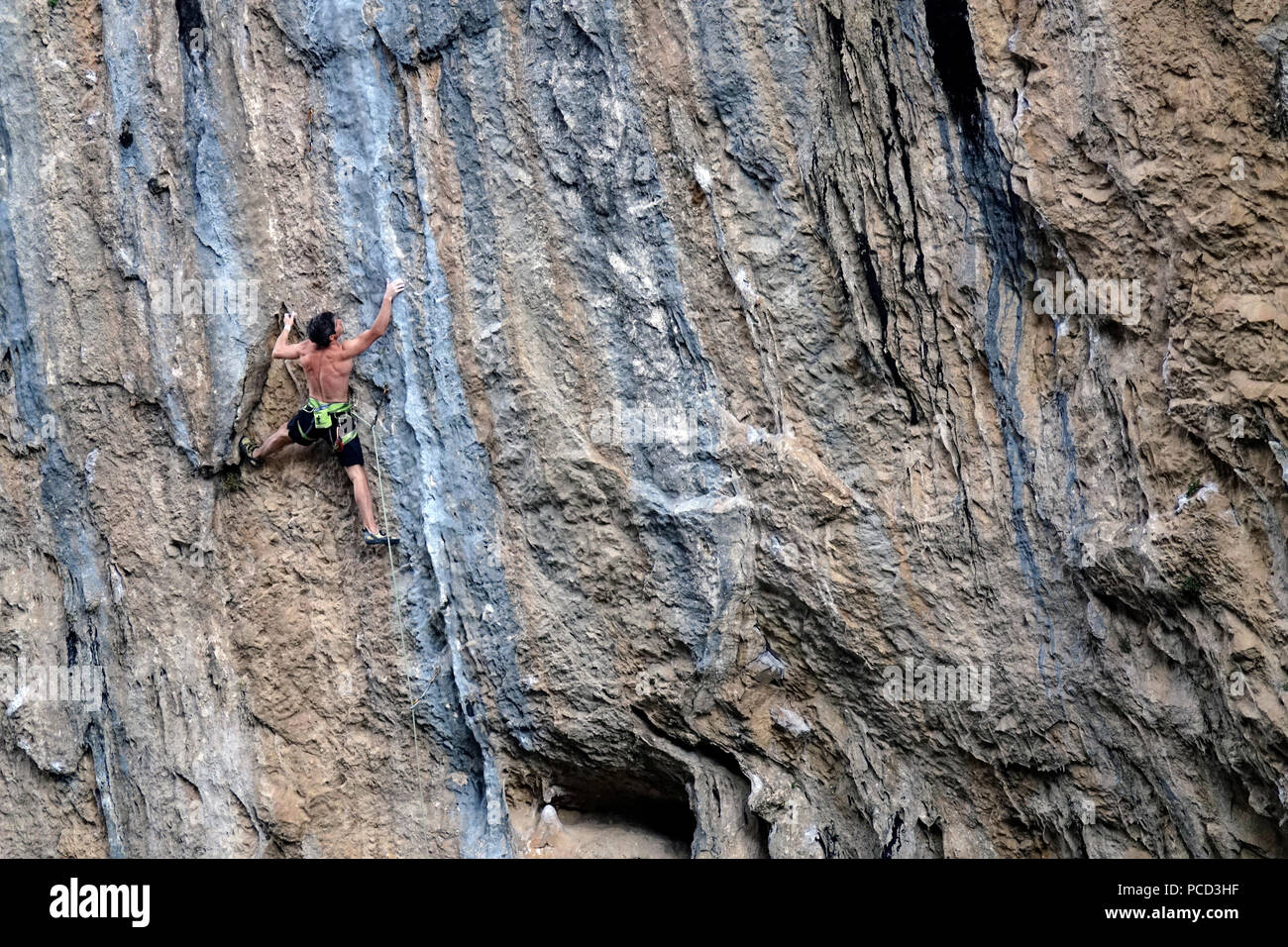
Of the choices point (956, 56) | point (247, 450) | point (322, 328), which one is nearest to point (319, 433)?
point (247, 450)

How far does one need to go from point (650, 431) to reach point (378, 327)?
6.16 feet

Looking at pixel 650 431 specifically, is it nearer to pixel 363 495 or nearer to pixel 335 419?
pixel 363 495

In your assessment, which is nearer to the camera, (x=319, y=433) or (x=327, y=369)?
(x=327, y=369)

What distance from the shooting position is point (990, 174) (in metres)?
7.20

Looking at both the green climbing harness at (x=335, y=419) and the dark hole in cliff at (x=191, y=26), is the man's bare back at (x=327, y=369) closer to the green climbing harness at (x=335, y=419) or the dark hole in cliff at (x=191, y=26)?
the green climbing harness at (x=335, y=419)

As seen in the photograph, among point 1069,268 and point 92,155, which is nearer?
point 1069,268

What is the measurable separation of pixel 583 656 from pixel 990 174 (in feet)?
13.2

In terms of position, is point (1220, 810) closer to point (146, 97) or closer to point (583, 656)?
point (583, 656)

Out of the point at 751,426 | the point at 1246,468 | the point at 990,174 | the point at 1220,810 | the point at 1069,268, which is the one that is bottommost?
the point at 1220,810

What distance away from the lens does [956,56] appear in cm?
720

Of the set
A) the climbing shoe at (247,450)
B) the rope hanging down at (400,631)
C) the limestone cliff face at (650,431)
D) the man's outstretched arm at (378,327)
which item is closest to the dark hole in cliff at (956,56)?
the limestone cliff face at (650,431)

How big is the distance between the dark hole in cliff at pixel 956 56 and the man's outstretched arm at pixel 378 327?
12.0ft

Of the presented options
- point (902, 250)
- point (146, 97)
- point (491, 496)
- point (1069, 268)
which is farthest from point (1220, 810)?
point (146, 97)

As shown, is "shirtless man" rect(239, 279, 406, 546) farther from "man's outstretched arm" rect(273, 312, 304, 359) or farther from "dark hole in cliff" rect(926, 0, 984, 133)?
"dark hole in cliff" rect(926, 0, 984, 133)
